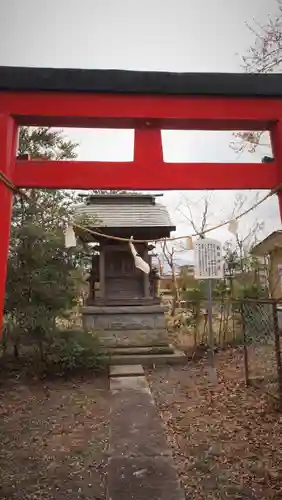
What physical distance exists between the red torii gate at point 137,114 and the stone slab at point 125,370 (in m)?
5.68

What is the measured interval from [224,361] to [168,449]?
18.3 ft

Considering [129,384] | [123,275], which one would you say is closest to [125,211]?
[123,275]

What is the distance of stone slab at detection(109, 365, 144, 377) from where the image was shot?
7806 millimetres

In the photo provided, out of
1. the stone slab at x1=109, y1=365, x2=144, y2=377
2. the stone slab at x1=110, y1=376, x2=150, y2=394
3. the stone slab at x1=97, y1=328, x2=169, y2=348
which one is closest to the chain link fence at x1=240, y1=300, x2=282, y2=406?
the stone slab at x1=110, y1=376, x2=150, y2=394

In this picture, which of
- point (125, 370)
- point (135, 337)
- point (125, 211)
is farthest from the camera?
point (125, 211)

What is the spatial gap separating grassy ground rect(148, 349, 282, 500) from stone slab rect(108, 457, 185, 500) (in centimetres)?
16

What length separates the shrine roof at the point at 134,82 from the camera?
9.00 ft

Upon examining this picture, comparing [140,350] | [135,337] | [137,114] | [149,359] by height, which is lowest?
[149,359]

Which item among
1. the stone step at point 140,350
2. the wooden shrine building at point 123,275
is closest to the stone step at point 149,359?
the stone step at point 140,350

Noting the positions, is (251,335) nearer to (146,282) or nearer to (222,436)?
(222,436)

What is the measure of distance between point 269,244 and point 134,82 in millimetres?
14088

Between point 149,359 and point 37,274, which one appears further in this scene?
point 149,359

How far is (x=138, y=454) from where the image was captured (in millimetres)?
3773

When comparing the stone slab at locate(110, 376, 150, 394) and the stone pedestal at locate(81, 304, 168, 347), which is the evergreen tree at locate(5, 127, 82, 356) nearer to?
the stone slab at locate(110, 376, 150, 394)
